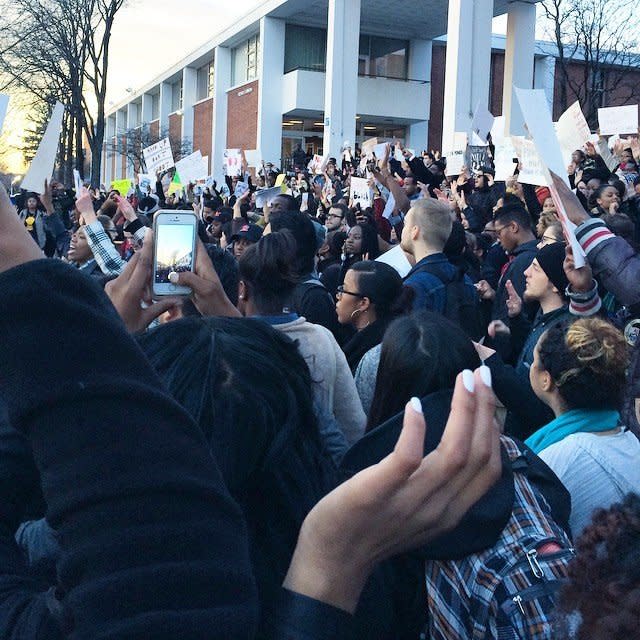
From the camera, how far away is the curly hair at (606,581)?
100 cm

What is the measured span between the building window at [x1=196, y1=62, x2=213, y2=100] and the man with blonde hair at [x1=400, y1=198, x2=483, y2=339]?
40.8 m

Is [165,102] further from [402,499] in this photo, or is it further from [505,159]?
[402,499]

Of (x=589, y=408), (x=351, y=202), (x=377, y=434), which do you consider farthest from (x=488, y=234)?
(x=377, y=434)

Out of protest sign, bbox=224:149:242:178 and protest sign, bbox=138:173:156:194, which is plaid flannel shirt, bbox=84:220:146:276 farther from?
protest sign, bbox=224:149:242:178

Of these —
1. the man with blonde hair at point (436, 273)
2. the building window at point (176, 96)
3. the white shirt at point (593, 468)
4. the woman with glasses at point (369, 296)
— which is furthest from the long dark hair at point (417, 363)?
the building window at point (176, 96)

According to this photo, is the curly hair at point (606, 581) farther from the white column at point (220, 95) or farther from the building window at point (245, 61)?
the white column at point (220, 95)

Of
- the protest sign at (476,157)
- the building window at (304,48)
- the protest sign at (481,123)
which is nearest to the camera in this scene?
the protest sign at (476,157)

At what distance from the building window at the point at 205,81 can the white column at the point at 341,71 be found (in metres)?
18.0

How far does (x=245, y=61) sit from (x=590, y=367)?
128ft

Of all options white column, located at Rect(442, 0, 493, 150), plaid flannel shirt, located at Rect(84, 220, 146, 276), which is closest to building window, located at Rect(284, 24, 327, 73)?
white column, located at Rect(442, 0, 493, 150)

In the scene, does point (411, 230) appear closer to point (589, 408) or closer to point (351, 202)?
point (589, 408)

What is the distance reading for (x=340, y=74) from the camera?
1078 inches

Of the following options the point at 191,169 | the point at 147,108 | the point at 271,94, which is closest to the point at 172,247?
the point at 191,169

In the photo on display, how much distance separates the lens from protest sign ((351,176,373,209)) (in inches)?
427
